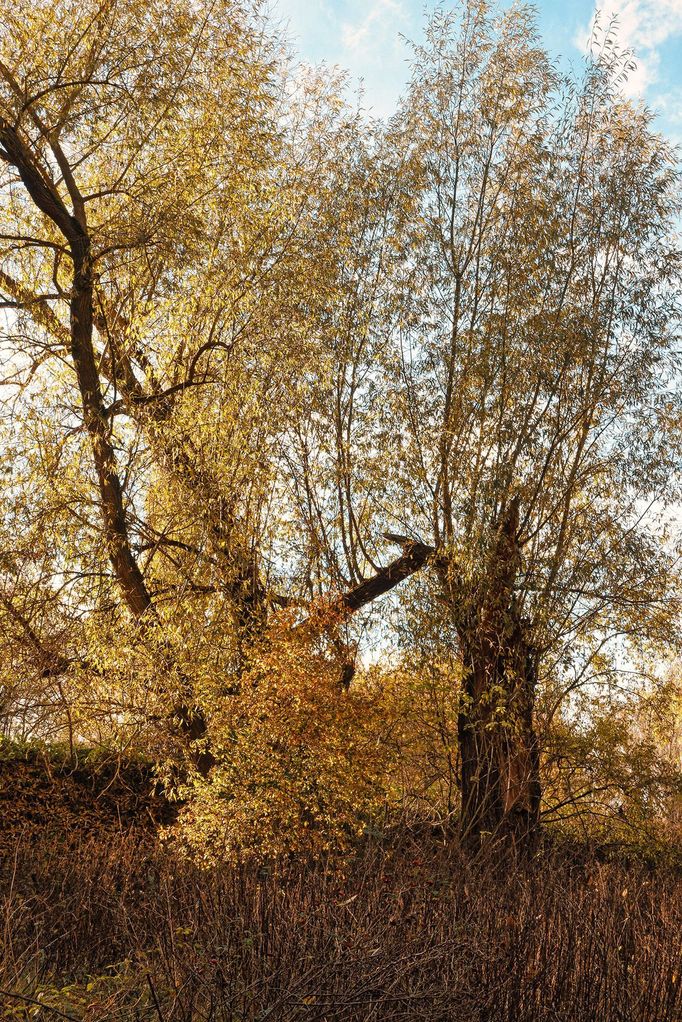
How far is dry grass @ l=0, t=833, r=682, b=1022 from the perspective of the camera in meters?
3.96

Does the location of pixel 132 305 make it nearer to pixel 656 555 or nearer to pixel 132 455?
pixel 132 455

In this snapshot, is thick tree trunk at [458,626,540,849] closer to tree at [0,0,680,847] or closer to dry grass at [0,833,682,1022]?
tree at [0,0,680,847]

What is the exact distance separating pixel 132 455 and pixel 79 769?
164 inches

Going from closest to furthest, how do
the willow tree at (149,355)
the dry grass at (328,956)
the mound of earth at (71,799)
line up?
the dry grass at (328,956)
the willow tree at (149,355)
the mound of earth at (71,799)

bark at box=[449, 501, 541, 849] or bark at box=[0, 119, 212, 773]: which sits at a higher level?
bark at box=[0, 119, 212, 773]

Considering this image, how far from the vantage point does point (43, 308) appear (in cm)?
957

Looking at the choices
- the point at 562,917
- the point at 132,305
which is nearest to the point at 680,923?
the point at 562,917

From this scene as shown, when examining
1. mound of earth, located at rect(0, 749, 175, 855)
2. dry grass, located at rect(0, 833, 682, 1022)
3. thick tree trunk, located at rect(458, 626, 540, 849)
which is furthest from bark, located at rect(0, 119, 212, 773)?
dry grass, located at rect(0, 833, 682, 1022)

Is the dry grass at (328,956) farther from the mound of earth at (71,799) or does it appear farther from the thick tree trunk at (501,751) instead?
the mound of earth at (71,799)

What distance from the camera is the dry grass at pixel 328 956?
3955 millimetres

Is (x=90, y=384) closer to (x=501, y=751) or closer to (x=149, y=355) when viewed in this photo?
(x=149, y=355)

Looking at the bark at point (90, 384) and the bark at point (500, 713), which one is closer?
the bark at point (90, 384)

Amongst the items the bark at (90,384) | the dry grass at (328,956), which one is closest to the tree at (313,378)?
the bark at (90,384)

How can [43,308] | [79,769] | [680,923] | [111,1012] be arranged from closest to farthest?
[111,1012] → [680,923] → [43,308] → [79,769]
